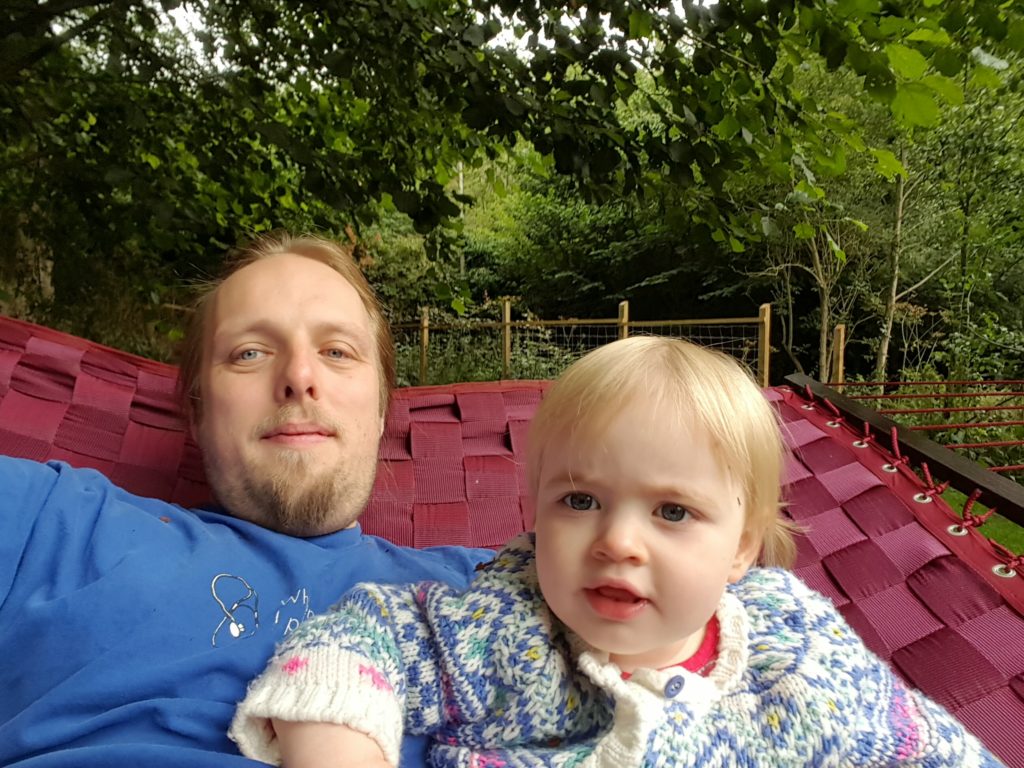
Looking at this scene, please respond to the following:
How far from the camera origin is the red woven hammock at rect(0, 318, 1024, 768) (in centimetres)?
100

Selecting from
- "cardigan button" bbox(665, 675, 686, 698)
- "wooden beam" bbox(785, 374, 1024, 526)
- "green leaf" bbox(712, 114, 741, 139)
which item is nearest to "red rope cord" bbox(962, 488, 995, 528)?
"wooden beam" bbox(785, 374, 1024, 526)

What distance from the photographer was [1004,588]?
108 centimetres

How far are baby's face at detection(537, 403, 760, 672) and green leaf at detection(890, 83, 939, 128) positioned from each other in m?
1.06

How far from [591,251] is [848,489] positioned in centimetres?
1059

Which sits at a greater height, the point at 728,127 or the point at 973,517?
the point at 728,127

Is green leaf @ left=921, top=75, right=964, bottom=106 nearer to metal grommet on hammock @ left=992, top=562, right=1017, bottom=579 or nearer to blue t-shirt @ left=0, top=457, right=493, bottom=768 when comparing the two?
metal grommet on hammock @ left=992, top=562, right=1017, bottom=579

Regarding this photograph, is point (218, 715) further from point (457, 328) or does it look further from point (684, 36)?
point (457, 328)

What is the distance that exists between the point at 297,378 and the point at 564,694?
2.07ft

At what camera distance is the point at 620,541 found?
24.9 inches

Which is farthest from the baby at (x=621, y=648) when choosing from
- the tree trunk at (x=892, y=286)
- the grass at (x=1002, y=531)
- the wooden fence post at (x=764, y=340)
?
the tree trunk at (x=892, y=286)

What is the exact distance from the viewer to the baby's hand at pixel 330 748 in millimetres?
602

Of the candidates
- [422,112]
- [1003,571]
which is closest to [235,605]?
[1003,571]

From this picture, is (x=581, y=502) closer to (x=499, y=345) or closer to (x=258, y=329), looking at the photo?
(x=258, y=329)

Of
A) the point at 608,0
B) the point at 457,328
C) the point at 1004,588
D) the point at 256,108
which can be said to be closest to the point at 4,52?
the point at 256,108
